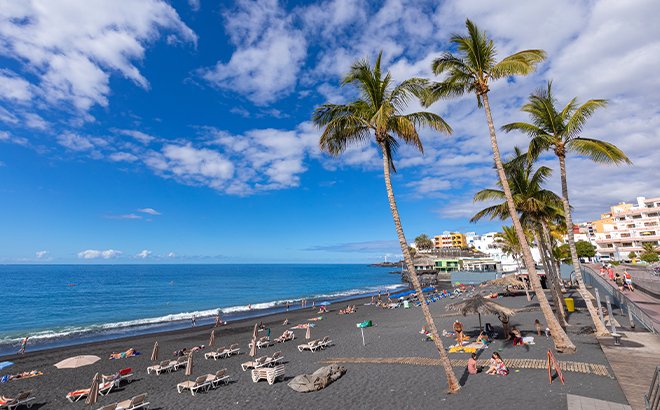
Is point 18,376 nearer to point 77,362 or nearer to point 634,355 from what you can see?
point 77,362

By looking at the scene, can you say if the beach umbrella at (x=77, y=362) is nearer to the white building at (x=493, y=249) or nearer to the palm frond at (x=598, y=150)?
the palm frond at (x=598, y=150)

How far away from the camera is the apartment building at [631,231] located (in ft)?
245

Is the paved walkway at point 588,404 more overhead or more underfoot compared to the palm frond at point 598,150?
more underfoot

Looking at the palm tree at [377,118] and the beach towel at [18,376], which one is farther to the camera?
the beach towel at [18,376]

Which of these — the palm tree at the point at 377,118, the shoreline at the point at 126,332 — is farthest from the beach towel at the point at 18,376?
the palm tree at the point at 377,118

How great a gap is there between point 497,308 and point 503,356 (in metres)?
2.19

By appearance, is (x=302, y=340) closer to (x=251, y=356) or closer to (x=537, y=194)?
(x=251, y=356)

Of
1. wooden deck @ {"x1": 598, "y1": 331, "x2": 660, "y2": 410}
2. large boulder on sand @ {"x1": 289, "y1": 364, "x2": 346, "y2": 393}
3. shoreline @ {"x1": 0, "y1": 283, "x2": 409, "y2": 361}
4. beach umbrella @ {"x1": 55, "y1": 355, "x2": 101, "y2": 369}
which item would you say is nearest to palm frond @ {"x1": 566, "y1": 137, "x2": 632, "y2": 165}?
wooden deck @ {"x1": 598, "y1": 331, "x2": 660, "y2": 410}

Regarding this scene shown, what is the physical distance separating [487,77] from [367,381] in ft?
45.6

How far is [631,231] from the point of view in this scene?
77.6 m

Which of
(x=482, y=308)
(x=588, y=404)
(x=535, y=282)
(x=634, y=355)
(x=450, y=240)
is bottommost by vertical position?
(x=634, y=355)

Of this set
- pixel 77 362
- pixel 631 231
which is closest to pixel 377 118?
pixel 77 362

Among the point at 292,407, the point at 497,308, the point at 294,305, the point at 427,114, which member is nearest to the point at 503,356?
the point at 497,308

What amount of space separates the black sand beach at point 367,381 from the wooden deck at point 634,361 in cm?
31
